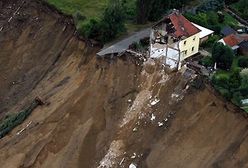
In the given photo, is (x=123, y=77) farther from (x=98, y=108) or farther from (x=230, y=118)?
(x=230, y=118)

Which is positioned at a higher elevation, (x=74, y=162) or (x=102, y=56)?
(x=102, y=56)

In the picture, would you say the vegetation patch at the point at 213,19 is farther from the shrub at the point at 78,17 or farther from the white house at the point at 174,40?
the shrub at the point at 78,17

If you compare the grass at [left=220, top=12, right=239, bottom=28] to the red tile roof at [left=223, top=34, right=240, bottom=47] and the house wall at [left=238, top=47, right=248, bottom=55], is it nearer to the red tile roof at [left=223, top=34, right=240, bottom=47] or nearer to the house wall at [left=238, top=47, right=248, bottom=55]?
the red tile roof at [left=223, top=34, right=240, bottom=47]

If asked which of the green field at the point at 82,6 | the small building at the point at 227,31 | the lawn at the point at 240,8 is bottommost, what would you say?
the lawn at the point at 240,8

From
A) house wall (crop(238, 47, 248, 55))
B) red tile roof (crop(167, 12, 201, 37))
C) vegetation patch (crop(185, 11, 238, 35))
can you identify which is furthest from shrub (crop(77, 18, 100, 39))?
house wall (crop(238, 47, 248, 55))

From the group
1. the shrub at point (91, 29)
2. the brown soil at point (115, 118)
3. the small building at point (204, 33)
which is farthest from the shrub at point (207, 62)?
the shrub at point (91, 29)

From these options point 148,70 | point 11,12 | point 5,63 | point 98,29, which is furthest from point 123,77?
point 11,12
